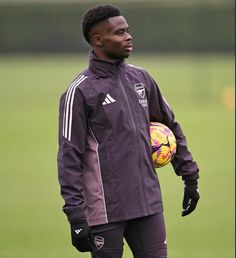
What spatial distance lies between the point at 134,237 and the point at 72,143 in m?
0.71

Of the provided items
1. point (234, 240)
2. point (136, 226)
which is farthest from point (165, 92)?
point (136, 226)

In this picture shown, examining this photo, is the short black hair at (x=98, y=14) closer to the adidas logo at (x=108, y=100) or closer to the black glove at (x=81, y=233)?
the adidas logo at (x=108, y=100)

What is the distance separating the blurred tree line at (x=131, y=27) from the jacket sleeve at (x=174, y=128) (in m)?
29.7

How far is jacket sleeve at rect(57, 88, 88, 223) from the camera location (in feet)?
17.0

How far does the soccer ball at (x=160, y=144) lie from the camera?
562cm

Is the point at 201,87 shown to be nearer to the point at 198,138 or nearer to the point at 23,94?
the point at 23,94

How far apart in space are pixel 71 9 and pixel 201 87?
28.5 ft

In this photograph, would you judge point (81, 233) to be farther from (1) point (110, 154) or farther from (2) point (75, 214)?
(1) point (110, 154)

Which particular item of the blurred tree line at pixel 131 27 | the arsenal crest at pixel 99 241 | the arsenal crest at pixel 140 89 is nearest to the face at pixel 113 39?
the arsenal crest at pixel 140 89

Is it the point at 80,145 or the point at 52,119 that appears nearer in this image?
the point at 80,145

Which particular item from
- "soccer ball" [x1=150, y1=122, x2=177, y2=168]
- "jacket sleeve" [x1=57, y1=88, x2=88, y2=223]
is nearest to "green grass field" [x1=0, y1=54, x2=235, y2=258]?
"soccer ball" [x1=150, y1=122, x2=177, y2=168]

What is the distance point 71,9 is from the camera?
3747 cm

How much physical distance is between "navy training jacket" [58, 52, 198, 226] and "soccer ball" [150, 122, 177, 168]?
202 millimetres

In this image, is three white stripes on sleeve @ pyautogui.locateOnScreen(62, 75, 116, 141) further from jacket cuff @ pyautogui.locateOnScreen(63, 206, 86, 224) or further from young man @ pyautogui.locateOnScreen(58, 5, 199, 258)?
jacket cuff @ pyautogui.locateOnScreen(63, 206, 86, 224)
